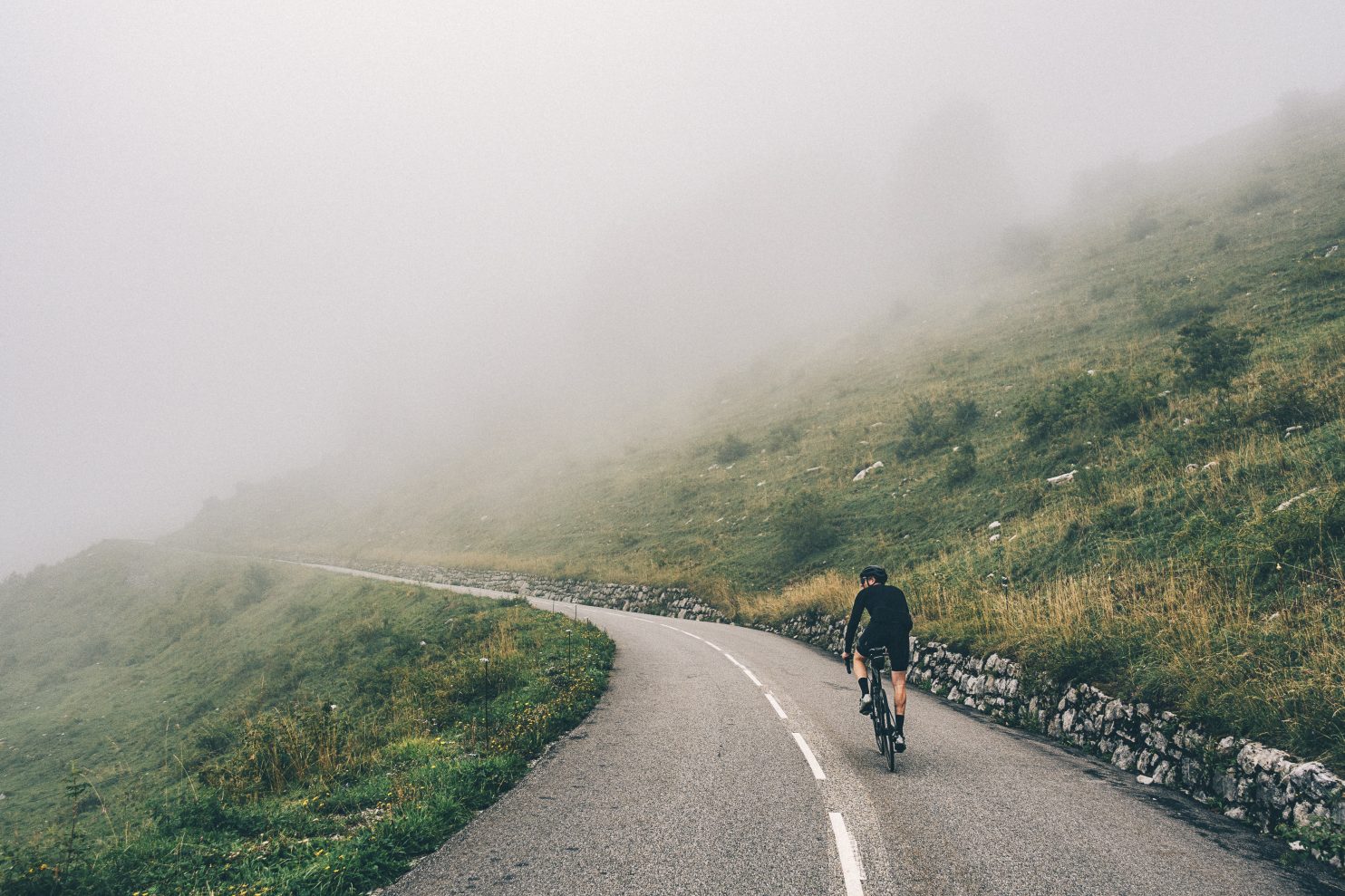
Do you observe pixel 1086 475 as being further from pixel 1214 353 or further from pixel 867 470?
pixel 867 470

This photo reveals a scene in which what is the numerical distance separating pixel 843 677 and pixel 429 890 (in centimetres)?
1041

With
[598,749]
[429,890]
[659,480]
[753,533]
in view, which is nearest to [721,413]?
[659,480]

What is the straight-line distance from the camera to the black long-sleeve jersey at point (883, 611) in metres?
7.78

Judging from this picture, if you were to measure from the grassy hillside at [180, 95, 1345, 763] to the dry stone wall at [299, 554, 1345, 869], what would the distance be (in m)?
0.32

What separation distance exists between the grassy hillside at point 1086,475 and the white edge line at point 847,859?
190 inches

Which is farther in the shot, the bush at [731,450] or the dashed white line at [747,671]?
the bush at [731,450]

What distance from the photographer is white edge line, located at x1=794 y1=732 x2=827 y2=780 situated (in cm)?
688

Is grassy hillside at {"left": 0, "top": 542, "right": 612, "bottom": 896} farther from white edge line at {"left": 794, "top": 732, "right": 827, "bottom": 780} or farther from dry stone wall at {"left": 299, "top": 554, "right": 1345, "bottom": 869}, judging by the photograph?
dry stone wall at {"left": 299, "top": 554, "right": 1345, "bottom": 869}

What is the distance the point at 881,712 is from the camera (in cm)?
741

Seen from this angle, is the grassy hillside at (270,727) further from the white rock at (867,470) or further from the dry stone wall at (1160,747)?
the white rock at (867,470)

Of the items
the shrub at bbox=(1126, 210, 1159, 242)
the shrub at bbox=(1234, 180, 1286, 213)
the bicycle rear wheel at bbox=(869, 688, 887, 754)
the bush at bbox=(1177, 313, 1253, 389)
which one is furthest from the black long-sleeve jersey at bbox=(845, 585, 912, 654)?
the shrub at bbox=(1126, 210, 1159, 242)

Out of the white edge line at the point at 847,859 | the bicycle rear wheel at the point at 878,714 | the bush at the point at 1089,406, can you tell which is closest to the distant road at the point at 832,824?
the white edge line at the point at 847,859

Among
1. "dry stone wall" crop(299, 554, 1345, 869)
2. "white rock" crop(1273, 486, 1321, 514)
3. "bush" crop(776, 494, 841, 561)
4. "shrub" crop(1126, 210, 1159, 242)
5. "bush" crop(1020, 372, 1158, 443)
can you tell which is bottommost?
"dry stone wall" crop(299, 554, 1345, 869)

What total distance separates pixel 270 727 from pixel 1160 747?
14484mm
